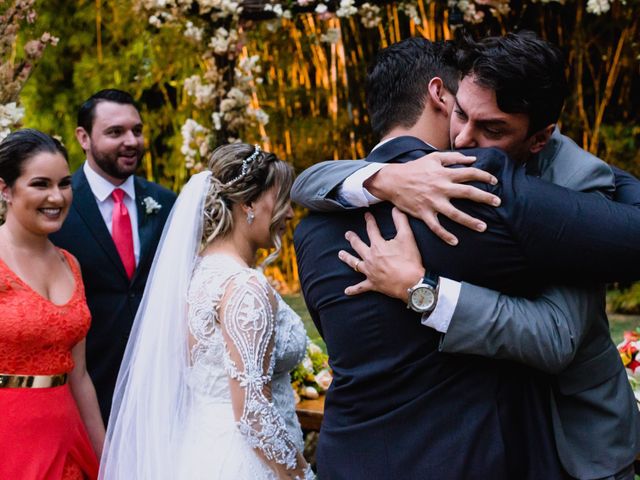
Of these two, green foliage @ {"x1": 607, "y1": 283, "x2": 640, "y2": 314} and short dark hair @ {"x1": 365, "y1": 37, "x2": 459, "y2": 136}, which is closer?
short dark hair @ {"x1": 365, "y1": 37, "x2": 459, "y2": 136}

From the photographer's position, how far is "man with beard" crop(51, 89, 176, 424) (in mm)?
3531

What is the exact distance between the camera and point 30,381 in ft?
8.77

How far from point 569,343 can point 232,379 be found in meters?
1.19

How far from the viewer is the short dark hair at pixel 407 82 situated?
185 cm

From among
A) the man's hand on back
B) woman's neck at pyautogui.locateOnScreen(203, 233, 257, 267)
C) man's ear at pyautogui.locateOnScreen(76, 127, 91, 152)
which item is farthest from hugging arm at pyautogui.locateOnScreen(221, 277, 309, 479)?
man's ear at pyautogui.locateOnScreen(76, 127, 91, 152)

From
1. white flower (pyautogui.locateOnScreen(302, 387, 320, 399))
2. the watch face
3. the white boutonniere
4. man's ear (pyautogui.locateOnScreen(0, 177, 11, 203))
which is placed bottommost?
white flower (pyautogui.locateOnScreen(302, 387, 320, 399))

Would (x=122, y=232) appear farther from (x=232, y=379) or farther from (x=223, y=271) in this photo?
(x=232, y=379)

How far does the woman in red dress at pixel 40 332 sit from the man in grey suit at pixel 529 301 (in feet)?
4.48

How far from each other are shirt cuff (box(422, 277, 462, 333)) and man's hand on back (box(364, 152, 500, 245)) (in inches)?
3.3

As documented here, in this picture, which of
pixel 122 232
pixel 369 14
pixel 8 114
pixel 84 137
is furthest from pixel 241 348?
pixel 369 14

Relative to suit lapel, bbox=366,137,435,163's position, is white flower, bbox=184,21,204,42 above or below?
above

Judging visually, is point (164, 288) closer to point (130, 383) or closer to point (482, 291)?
point (130, 383)

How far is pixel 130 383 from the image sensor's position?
2709mm

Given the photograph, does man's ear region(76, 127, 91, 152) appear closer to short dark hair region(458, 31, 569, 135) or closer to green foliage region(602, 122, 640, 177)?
short dark hair region(458, 31, 569, 135)
